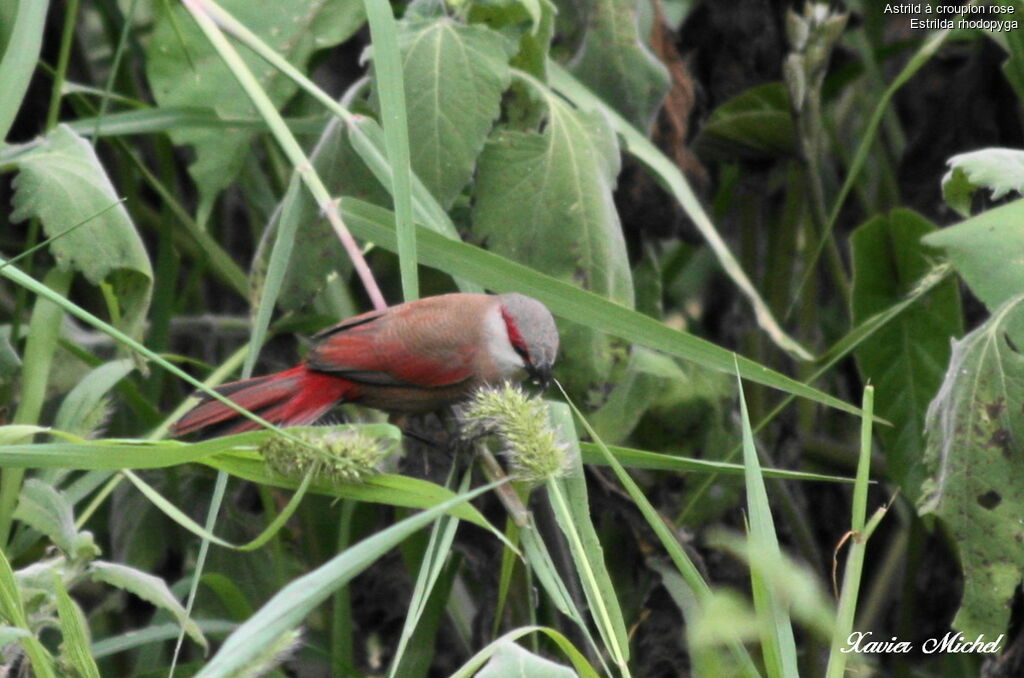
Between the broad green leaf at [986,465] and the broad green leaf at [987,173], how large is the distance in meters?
0.17

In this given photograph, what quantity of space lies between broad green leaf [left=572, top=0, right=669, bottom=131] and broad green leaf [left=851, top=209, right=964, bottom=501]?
518 mm

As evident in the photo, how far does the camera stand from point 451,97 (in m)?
2.10

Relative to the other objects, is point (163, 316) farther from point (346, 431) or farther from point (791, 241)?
point (791, 241)

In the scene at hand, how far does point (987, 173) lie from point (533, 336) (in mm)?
833

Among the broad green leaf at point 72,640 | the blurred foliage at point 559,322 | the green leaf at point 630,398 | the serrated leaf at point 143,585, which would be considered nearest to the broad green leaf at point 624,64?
the blurred foliage at point 559,322

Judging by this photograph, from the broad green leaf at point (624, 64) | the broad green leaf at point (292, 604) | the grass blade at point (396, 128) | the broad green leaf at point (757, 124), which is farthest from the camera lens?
the broad green leaf at point (757, 124)

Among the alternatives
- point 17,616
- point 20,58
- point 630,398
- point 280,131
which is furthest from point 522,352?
point 17,616

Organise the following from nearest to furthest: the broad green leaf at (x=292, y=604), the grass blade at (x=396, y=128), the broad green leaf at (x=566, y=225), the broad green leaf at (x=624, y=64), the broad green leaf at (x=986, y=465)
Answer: the broad green leaf at (x=292, y=604)
the grass blade at (x=396, y=128)
the broad green leaf at (x=986, y=465)
the broad green leaf at (x=566, y=225)
the broad green leaf at (x=624, y=64)

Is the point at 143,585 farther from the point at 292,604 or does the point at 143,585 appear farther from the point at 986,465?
the point at 986,465

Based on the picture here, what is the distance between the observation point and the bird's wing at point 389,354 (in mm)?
2229

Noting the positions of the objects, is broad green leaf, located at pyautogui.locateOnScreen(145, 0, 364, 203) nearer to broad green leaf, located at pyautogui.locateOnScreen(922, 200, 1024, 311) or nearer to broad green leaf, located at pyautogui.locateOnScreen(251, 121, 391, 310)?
broad green leaf, located at pyautogui.locateOnScreen(251, 121, 391, 310)

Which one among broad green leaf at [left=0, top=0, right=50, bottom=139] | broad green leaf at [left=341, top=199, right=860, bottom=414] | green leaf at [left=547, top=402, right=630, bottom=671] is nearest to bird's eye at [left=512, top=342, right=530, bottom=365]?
broad green leaf at [left=341, top=199, right=860, bottom=414]

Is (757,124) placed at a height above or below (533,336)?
above

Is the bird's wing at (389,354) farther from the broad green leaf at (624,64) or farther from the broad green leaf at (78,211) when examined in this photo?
the broad green leaf at (624,64)
